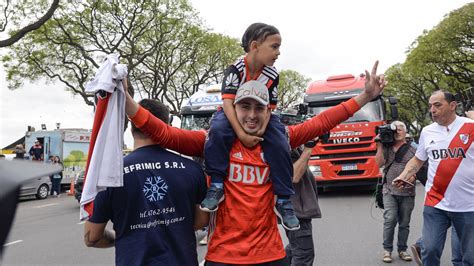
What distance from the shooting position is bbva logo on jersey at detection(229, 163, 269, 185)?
225 cm

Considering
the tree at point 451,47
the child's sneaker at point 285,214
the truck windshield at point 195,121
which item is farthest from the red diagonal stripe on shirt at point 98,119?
the tree at point 451,47

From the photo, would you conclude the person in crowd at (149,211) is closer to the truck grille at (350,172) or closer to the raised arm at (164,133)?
the raised arm at (164,133)

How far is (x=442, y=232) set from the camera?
381 centimetres

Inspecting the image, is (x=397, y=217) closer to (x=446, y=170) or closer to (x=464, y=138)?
(x=446, y=170)

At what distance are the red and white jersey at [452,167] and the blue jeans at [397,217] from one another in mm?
1755

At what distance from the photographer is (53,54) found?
24.7 m

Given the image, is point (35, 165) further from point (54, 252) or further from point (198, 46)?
point (198, 46)

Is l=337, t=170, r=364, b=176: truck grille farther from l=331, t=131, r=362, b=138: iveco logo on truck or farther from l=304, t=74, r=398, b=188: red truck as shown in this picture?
l=331, t=131, r=362, b=138: iveco logo on truck

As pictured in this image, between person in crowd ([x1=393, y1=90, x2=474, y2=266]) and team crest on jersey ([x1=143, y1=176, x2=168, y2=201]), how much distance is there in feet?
8.80

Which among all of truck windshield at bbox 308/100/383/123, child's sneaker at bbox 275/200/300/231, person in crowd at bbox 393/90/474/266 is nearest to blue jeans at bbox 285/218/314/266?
person in crowd at bbox 393/90/474/266

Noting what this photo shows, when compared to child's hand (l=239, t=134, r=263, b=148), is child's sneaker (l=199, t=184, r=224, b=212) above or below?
below

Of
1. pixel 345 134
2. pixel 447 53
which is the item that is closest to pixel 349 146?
pixel 345 134

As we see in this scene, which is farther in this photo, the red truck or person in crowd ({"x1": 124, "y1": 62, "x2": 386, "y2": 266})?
the red truck

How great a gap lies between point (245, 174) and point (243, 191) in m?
0.10
